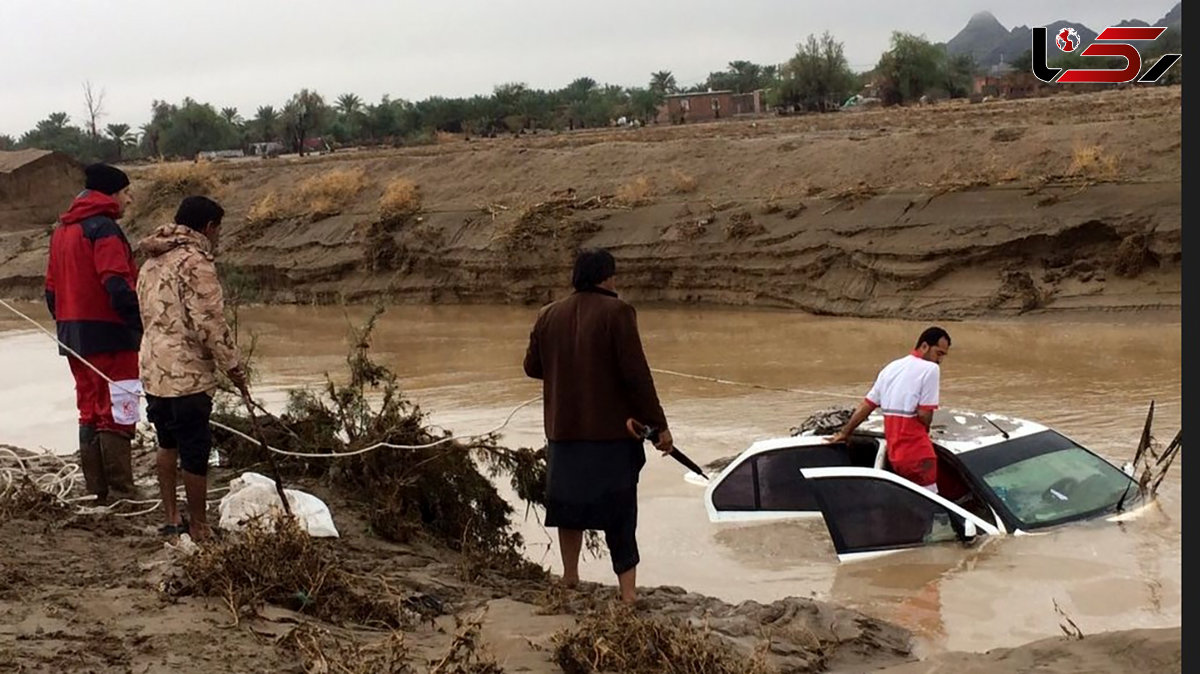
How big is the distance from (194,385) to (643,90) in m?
73.9

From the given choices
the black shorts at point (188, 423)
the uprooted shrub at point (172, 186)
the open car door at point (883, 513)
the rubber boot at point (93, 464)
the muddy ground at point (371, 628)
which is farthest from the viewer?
the uprooted shrub at point (172, 186)

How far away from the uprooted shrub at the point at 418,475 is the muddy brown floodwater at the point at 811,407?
109 centimetres

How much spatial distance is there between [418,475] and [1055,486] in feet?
13.8

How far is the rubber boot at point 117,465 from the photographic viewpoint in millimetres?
7281

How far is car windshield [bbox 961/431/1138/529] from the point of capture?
8031mm

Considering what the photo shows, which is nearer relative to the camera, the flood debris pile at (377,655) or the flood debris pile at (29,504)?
the flood debris pile at (377,655)

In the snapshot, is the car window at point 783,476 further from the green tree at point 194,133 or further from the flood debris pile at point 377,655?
the green tree at point 194,133

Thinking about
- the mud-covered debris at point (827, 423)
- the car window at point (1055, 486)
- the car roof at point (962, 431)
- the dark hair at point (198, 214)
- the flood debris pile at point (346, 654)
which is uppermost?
the dark hair at point (198, 214)

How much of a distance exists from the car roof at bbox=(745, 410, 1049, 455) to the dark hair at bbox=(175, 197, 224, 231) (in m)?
4.15

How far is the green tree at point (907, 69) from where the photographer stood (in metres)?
57.6

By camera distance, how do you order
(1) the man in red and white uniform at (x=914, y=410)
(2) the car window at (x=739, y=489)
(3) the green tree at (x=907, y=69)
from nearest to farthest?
(1) the man in red and white uniform at (x=914, y=410)
(2) the car window at (x=739, y=489)
(3) the green tree at (x=907, y=69)

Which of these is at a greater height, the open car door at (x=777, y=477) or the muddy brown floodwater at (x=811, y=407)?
the open car door at (x=777, y=477)

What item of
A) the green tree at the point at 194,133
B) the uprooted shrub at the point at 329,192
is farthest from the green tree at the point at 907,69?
the green tree at the point at 194,133

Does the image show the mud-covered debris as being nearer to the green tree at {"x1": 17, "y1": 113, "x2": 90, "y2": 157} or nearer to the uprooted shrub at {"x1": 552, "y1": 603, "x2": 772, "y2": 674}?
the uprooted shrub at {"x1": 552, "y1": 603, "x2": 772, "y2": 674}
